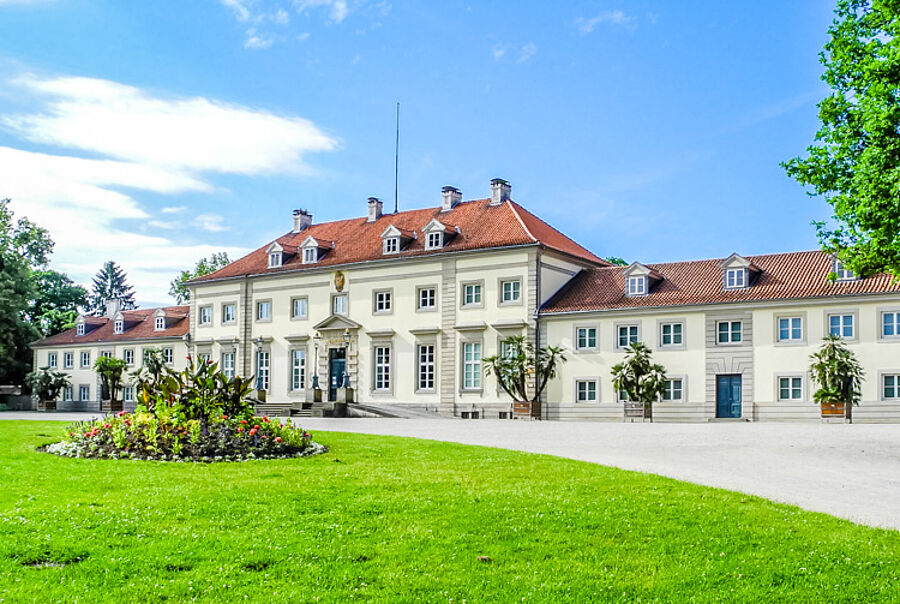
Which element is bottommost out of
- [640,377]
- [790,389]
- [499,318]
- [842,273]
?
[790,389]

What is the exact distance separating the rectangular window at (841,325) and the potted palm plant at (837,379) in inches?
20.7

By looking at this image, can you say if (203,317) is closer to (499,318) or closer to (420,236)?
(420,236)

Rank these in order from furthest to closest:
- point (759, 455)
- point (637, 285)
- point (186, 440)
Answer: point (637, 285), point (759, 455), point (186, 440)

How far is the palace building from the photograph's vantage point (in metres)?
36.7

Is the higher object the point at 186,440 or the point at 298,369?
the point at 298,369

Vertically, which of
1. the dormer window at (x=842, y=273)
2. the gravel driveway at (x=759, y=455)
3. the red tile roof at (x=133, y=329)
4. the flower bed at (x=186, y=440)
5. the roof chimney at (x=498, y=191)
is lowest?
the gravel driveway at (x=759, y=455)

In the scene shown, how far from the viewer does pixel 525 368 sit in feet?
136

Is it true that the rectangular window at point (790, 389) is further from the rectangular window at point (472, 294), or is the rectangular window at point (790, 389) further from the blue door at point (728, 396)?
the rectangular window at point (472, 294)

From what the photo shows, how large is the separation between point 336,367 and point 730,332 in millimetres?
20034

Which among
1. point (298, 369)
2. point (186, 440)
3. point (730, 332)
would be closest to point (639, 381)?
point (730, 332)

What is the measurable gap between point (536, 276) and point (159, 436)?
2805 cm

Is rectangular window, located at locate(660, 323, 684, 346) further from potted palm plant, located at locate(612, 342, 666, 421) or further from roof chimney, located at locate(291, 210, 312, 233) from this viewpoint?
roof chimney, located at locate(291, 210, 312, 233)

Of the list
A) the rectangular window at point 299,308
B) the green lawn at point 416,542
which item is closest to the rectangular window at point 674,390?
the rectangular window at point 299,308

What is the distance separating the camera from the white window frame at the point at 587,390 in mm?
40812
